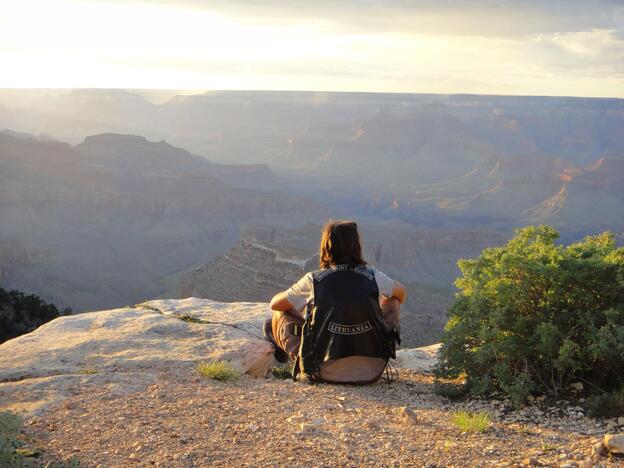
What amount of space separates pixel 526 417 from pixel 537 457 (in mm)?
1068

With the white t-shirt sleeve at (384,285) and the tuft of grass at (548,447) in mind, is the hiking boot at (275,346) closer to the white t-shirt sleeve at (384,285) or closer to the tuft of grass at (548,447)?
the white t-shirt sleeve at (384,285)

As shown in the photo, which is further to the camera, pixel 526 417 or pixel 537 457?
pixel 526 417

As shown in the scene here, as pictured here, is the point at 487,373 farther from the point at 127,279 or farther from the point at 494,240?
the point at 494,240

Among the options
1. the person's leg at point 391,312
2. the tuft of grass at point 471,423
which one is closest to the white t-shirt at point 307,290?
the person's leg at point 391,312

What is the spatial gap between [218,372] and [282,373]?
98cm

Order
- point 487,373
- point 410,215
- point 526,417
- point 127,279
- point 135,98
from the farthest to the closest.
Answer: point 135,98 → point 410,215 → point 127,279 → point 487,373 → point 526,417

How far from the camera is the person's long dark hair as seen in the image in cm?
574

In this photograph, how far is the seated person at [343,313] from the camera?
222 inches

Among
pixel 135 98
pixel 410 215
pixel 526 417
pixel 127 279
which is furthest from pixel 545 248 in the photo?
pixel 135 98

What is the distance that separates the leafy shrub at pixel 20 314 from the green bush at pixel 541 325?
14569 mm

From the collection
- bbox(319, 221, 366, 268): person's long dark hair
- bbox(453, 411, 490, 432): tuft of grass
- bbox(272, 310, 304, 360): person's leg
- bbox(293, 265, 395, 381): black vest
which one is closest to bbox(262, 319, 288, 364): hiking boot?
bbox(272, 310, 304, 360): person's leg

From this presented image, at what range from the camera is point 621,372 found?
5.25m

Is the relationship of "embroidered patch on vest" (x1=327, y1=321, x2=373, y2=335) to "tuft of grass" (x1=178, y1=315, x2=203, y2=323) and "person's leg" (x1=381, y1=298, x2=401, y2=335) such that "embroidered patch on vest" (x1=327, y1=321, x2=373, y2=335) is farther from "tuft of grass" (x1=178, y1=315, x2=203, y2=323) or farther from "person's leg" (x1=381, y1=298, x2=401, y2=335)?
"tuft of grass" (x1=178, y1=315, x2=203, y2=323)

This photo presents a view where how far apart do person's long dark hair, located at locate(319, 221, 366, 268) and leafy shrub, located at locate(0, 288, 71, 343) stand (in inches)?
551
